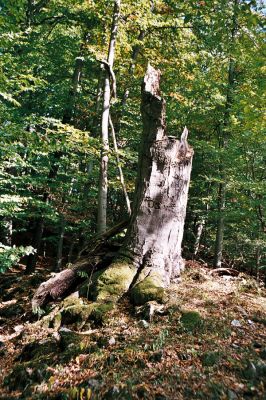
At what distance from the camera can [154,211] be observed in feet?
17.4

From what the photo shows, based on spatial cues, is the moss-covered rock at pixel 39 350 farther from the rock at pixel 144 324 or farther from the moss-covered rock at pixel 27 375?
the rock at pixel 144 324

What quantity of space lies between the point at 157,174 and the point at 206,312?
245 cm

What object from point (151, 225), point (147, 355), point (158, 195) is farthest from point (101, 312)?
point (158, 195)

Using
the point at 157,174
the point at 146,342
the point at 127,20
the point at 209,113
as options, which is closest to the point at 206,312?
the point at 146,342

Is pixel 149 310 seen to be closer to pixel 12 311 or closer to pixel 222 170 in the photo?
pixel 12 311

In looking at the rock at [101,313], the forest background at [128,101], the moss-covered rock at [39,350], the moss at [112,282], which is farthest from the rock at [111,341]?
the forest background at [128,101]

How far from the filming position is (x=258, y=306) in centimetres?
489

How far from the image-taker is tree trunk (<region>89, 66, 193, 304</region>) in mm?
4949

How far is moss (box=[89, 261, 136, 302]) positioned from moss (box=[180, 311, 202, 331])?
1043 mm

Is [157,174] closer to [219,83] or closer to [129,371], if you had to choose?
[129,371]

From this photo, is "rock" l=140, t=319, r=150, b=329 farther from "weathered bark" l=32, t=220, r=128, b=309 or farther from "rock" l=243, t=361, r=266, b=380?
"weathered bark" l=32, t=220, r=128, b=309

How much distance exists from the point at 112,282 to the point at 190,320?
4.47 ft

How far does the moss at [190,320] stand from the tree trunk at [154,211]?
2.34 ft

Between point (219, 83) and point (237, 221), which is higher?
point (219, 83)
